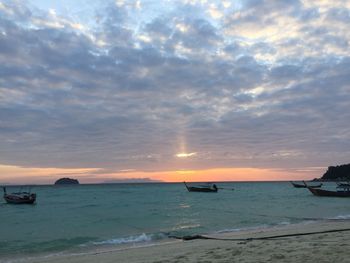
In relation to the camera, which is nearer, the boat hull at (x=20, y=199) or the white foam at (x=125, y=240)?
the white foam at (x=125, y=240)

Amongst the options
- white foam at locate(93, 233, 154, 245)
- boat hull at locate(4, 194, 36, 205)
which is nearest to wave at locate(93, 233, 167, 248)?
white foam at locate(93, 233, 154, 245)

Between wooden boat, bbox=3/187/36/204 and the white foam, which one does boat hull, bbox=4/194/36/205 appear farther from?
the white foam

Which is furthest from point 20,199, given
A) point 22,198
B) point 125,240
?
point 125,240

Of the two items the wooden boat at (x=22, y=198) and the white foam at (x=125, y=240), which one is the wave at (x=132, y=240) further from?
the wooden boat at (x=22, y=198)

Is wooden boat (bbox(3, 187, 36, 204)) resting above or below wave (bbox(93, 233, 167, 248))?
above

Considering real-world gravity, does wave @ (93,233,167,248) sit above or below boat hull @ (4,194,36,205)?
below

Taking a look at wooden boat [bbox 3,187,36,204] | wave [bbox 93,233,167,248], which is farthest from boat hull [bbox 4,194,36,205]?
wave [bbox 93,233,167,248]

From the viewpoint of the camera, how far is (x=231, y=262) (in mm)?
10398

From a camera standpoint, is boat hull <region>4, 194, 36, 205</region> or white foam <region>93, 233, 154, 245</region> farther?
boat hull <region>4, 194, 36, 205</region>

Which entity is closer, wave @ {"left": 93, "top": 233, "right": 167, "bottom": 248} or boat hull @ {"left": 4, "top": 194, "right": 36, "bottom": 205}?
wave @ {"left": 93, "top": 233, "right": 167, "bottom": 248}

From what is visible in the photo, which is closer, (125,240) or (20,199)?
(125,240)

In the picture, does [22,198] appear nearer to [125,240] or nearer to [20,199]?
[20,199]

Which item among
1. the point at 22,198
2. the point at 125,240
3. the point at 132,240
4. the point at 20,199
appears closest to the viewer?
the point at 132,240

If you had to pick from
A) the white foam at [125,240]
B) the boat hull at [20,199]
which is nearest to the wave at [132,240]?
the white foam at [125,240]
